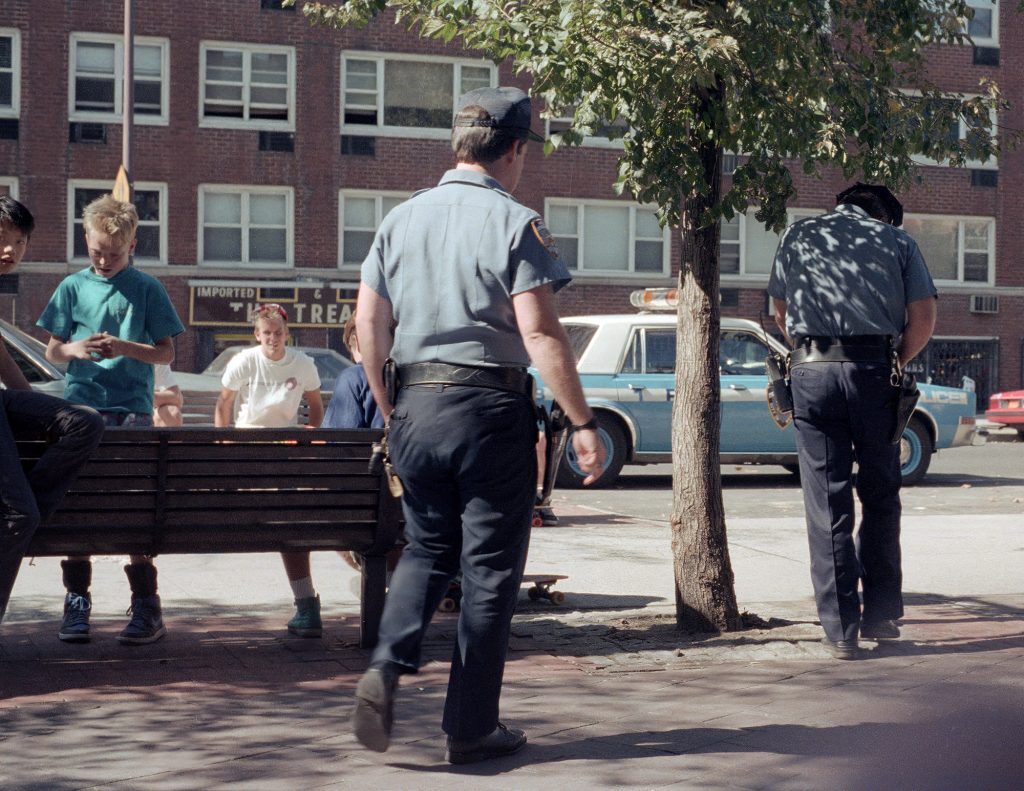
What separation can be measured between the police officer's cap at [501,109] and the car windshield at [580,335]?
34.3 feet

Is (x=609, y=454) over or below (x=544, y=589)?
below

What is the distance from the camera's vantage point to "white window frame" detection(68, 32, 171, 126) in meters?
28.6

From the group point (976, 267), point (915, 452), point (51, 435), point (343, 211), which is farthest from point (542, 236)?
point (976, 267)

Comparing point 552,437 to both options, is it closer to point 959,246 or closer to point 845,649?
point 845,649

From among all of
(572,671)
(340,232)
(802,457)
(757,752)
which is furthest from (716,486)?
(340,232)

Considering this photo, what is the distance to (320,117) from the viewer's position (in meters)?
30.0

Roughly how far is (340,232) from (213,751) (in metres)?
26.4

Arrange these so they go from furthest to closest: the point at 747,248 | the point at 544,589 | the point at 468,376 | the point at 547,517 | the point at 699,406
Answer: the point at 747,248 < the point at 547,517 < the point at 544,589 < the point at 699,406 < the point at 468,376

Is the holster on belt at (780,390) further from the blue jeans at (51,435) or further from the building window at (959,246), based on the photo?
the building window at (959,246)

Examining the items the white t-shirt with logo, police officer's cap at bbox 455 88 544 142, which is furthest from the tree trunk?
the white t-shirt with logo

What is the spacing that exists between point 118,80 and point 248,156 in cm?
291

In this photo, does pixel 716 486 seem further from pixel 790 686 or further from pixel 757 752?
pixel 757 752

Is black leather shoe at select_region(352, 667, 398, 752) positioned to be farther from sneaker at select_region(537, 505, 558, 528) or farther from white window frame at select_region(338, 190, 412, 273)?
white window frame at select_region(338, 190, 412, 273)

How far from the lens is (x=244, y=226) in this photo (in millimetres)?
29688
